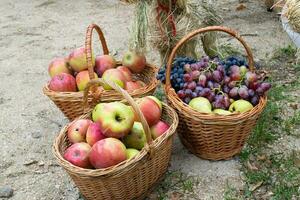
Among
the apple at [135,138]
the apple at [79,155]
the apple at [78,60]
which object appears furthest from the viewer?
the apple at [78,60]

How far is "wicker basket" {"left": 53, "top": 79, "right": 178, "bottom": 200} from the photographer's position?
1.95m

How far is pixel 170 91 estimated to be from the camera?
241 cm

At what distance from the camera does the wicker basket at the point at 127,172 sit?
195 centimetres

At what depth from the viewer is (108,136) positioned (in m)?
2.09

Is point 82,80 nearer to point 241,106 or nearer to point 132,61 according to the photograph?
point 132,61

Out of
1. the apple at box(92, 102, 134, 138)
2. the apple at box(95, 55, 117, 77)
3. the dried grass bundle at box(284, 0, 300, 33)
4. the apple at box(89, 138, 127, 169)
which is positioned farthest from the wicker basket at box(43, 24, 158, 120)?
the dried grass bundle at box(284, 0, 300, 33)

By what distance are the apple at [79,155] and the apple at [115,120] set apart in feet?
0.39

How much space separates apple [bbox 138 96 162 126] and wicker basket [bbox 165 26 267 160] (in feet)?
0.44

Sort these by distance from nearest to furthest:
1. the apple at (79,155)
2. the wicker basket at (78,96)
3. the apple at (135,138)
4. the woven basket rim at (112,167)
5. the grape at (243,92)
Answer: the woven basket rim at (112,167) < the apple at (79,155) < the apple at (135,138) < the grape at (243,92) < the wicker basket at (78,96)

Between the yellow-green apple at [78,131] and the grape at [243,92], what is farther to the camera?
the grape at [243,92]

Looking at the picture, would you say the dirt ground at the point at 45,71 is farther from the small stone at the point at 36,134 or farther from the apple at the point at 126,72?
the apple at the point at 126,72

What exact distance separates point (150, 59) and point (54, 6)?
2130mm

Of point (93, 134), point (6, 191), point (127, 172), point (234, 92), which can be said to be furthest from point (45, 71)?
point (127, 172)

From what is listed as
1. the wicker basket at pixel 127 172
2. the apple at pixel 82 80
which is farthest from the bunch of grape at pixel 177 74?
the apple at pixel 82 80
